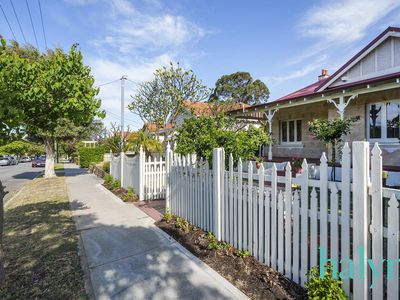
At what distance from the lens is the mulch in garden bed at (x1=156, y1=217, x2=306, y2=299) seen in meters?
2.90

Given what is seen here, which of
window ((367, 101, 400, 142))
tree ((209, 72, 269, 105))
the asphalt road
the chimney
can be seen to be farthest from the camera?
tree ((209, 72, 269, 105))

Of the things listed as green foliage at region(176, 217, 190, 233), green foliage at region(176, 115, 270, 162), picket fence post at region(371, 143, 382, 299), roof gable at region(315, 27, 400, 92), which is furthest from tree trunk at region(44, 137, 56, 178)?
picket fence post at region(371, 143, 382, 299)

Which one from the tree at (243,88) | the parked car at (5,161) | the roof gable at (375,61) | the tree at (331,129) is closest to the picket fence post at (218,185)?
the tree at (331,129)

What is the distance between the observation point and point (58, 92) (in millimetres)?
4234

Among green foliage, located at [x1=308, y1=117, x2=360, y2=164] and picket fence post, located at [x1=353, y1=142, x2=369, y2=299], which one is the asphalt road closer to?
picket fence post, located at [x1=353, y1=142, x2=369, y2=299]

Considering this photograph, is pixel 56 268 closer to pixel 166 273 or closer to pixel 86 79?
pixel 166 273

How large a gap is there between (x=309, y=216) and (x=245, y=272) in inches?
49.9

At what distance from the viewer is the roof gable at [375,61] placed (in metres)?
10.2

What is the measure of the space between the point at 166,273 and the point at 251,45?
11.9 m

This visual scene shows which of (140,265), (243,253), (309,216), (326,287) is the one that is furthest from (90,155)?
(326,287)

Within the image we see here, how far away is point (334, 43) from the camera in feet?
41.8

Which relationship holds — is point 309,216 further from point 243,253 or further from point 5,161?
point 5,161

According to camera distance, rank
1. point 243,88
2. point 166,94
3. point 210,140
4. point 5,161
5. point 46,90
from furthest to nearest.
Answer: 1. point 243,88
2. point 5,161
3. point 166,94
4. point 210,140
5. point 46,90

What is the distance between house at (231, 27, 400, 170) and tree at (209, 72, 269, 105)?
84.2 feet
